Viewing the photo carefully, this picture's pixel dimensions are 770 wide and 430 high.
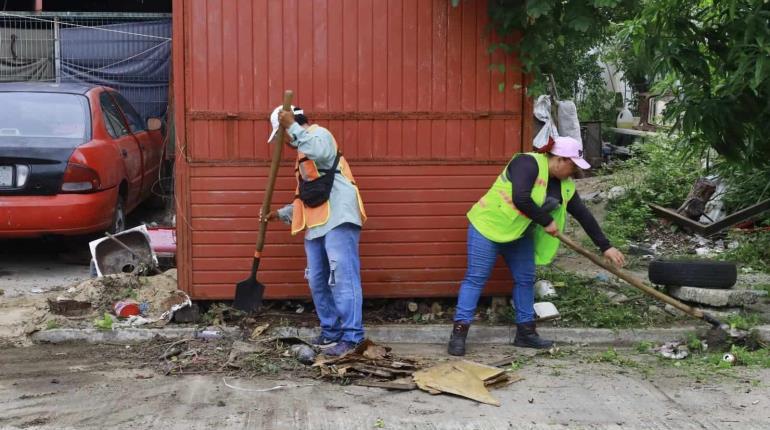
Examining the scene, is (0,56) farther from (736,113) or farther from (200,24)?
(736,113)

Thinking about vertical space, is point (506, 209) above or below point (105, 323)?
above

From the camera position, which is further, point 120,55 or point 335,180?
point 120,55

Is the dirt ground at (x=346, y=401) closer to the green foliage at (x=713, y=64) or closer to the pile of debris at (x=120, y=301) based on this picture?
the pile of debris at (x=120, y=301)

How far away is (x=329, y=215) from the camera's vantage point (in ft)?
18.6

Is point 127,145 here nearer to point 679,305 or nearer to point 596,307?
point 596,307

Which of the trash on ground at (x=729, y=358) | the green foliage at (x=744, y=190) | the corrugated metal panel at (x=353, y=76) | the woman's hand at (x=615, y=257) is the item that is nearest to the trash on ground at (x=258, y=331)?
the corrugated metal panel at (x=353, y=76)

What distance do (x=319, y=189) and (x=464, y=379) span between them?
153 centimetres

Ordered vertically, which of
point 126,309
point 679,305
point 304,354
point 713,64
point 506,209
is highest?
point 713,64

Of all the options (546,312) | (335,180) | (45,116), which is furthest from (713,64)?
(45,116)

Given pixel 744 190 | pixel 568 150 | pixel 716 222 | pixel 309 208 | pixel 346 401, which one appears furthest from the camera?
pixel 744 190

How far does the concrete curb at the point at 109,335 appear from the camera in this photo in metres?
6.09

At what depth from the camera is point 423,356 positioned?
19.6 ft

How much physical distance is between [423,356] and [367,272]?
83 centimetres

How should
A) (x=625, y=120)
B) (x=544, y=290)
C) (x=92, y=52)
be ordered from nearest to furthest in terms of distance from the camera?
(x=544, y=290) → (x=92, y=52) → (x=625, y=120)
